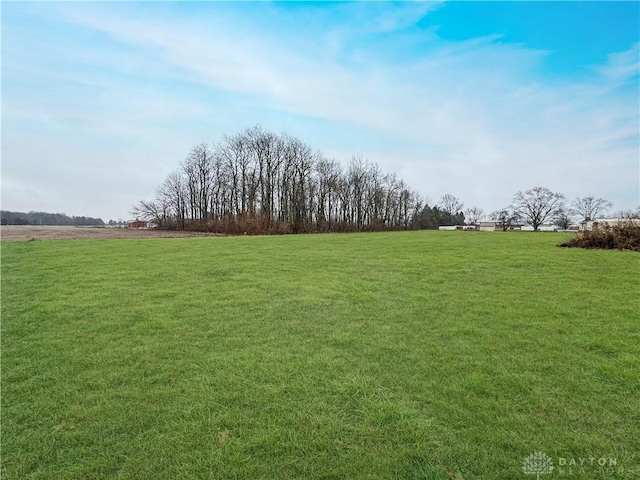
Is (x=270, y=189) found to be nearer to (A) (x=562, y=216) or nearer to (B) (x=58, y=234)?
(B) (x=58, y=234)

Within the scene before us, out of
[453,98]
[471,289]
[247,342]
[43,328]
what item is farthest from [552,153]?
[43,328]

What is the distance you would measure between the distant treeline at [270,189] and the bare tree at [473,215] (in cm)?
4201

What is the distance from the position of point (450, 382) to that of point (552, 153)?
32.7m

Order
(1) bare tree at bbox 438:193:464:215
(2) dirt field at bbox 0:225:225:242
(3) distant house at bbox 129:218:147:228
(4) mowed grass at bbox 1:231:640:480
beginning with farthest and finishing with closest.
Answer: (1) bare tree at bbox 438:193:464:215 < (3) distant house at bbox 129:218:147:228 < (2) dirt field at bbox 0:225:225:242 < (4) mowed grass at bbox 1:231:640:480

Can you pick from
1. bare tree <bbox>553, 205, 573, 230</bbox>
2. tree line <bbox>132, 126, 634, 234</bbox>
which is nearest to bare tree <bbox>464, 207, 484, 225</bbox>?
bare tree <bbox>553, 205, 573, 230</bbox>

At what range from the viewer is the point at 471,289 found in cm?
604

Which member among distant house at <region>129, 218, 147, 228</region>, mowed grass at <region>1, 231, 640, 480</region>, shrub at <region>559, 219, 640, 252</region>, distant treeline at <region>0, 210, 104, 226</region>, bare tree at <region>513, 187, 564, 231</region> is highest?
bare tree at <region>513, 187, 564, 231</region>

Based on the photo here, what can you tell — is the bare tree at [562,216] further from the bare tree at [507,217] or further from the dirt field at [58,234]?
the dirt field at [58,234]

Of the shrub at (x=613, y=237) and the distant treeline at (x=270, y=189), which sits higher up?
the distant treeline at (x=270, y=189)

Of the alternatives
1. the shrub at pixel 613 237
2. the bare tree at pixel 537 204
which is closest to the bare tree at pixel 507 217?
the bare tree at pixel 537 204

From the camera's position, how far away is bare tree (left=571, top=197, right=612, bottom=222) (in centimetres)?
5891

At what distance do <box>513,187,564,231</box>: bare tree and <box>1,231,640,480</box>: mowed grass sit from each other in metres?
66.5

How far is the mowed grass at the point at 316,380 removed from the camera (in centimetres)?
196

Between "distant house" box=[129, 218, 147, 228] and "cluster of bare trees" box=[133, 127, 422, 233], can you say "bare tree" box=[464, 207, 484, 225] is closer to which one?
"cluster of bare trees" box=[133, 127, 422, 233]
